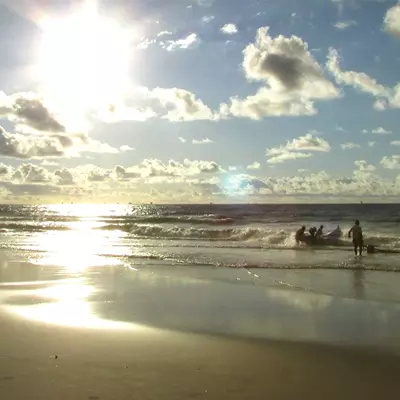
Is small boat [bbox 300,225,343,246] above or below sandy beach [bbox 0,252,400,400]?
above

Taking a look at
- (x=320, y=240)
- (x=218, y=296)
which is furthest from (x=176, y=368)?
(x=320, y=240)

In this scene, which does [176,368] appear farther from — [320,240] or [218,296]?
[320,240]

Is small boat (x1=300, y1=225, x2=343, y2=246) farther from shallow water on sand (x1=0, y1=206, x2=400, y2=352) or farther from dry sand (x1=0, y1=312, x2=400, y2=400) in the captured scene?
dry sand (x1=0, y1=312, x2=400, y2=400)

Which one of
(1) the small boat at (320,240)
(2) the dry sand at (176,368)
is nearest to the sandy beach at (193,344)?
(2) the dry sand at (176,368)

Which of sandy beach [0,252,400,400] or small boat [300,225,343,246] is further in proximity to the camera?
small boat [300,225,343,246]

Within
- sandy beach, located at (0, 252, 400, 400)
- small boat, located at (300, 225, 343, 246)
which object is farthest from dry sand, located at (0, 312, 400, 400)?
small boat, located at (300, 225, 343, 246)

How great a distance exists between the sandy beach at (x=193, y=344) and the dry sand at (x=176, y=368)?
0.01 metres

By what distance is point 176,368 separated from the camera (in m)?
6.42

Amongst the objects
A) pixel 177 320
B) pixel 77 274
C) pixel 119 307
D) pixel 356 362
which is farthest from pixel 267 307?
pixel 77 274

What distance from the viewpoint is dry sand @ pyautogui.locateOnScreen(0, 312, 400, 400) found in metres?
5.61

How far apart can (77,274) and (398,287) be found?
9487mm

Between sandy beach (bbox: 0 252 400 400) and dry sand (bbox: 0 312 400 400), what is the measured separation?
0.04ft

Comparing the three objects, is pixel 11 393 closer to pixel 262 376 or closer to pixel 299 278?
pixel 262 376

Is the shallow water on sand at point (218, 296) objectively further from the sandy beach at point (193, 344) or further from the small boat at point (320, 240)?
the small boat at point (320, 240)
